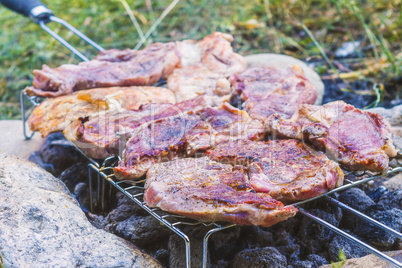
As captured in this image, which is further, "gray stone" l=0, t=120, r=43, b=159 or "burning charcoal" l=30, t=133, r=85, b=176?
"gray stone" l=0, t=120, r=43, b=159

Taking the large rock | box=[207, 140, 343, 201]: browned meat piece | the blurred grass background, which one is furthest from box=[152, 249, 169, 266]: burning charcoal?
the blurred grass background

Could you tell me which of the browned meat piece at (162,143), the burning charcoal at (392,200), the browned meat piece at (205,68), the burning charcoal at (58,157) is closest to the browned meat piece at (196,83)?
the browned meat piece at (205,68)

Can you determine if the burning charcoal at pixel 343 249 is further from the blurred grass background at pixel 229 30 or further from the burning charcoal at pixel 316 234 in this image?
the blurred grass background at pixel 229 30

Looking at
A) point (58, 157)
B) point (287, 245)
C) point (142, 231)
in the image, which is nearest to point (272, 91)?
point (287, 245)

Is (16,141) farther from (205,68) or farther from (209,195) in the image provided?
(209,195)

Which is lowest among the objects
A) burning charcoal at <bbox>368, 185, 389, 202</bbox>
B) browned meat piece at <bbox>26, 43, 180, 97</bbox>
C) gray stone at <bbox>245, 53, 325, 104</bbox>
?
burning charcoal at <bbox>368, 185, 389, 202</bbox>

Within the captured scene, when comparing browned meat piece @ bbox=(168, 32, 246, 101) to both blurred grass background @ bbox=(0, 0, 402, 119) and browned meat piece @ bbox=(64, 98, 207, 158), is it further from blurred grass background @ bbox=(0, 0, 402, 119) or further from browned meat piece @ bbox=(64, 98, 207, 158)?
blurred grass background @ bbox=(0, 0, 402, 119)

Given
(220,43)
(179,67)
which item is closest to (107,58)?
(179,67)
